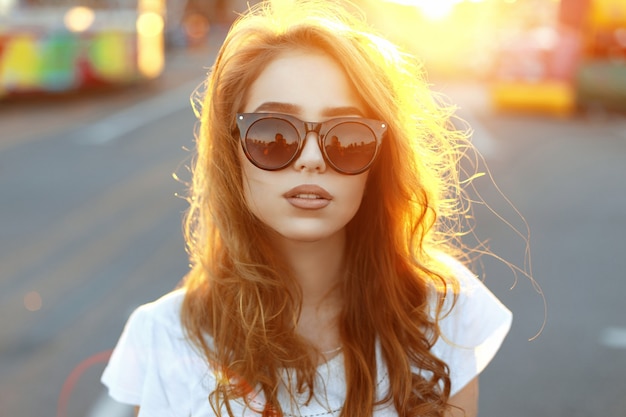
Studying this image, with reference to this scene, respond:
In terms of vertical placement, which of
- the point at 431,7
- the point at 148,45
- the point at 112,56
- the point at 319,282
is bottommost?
the point at 319,282

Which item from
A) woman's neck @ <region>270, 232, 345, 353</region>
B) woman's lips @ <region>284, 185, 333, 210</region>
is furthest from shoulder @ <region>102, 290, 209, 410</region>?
woman's lips @ <region>284, 185, 333, 210</region>

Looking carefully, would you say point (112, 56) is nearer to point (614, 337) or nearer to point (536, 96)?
point (536, 96)

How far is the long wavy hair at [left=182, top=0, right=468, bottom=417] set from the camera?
1.68 m

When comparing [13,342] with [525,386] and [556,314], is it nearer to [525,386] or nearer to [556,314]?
[525,386]

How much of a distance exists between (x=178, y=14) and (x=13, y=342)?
109 feet

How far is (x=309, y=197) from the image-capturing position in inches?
64.8

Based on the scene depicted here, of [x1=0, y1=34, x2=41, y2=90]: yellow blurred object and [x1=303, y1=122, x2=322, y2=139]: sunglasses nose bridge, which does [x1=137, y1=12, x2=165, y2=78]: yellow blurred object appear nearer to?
[x1=0, y1=34, x2=41, y2=90]: yellow blurred object

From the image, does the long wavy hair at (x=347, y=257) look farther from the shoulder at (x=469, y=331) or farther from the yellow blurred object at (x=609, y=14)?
the yellow blurred object at (x=609, y=14)

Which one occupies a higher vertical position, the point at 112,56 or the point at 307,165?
the point at 112,56

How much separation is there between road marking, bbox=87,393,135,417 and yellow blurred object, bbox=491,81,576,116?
1140cm

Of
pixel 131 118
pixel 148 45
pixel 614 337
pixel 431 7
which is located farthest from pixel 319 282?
pixel 431 7

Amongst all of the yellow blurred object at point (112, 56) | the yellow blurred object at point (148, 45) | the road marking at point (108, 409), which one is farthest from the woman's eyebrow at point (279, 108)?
the yellow blurred object at point (148, 45)

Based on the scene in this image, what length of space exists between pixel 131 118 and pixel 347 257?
1189 centimetres

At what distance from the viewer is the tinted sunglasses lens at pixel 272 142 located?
163 cm
